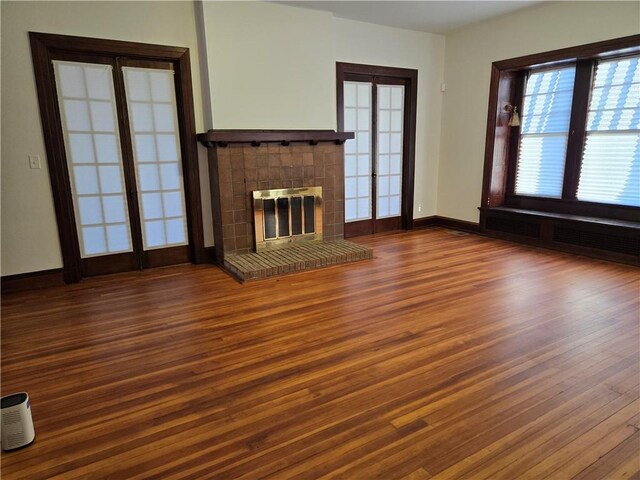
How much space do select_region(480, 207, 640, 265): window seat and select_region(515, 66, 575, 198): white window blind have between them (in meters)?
0.41

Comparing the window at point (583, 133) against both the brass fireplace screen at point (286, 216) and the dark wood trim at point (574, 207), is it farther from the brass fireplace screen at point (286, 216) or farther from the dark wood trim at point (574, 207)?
the brass fireplace screen at point (286, 216)

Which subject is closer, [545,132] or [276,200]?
[276,200]

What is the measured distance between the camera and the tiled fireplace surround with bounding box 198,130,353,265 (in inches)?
173

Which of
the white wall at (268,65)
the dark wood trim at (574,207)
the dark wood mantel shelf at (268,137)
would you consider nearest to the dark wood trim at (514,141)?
the dark wood trim at (574,207)

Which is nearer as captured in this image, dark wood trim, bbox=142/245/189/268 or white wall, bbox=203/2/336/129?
white wall, bbox=203/2/336/129

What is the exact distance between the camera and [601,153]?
4695mm

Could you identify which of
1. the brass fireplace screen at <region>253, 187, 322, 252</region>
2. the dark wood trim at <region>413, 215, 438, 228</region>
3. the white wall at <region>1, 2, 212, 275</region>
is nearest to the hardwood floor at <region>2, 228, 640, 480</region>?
the white wall at <region>1, 2, 212, 275</region>

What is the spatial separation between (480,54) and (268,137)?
330 cm

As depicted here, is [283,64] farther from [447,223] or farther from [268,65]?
[447,223]

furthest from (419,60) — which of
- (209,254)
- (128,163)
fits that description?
(128,163)

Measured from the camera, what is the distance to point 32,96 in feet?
12.1

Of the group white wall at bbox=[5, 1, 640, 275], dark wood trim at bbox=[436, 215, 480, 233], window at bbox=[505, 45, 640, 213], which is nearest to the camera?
white wall at bbox=[5, 1, 640, 275]

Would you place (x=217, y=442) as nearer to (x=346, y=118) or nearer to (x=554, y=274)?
(x=554, y=274)

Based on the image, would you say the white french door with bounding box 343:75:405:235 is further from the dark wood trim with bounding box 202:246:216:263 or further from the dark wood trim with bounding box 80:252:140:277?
the dark wood trim with bounding box 80:252:140:277
